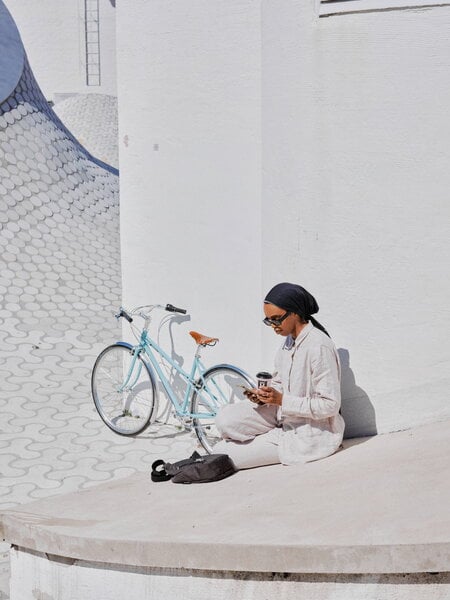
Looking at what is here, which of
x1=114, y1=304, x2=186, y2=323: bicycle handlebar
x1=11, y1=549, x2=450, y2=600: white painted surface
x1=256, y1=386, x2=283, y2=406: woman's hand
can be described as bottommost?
x1=11, y1=549, x2=450, y2=600: white painted surface

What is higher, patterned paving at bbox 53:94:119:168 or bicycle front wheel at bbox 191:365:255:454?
patterned paving at bbox 53:94:119:168

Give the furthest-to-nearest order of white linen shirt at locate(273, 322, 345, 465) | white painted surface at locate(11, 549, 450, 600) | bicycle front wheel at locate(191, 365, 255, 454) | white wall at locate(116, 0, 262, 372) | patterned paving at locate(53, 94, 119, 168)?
patterned paving at locate(53, 94, 119, 168) < bicycle front wheel at locate(191, 365, 255, 454) < white wall at locate(116, 0, 262, 372) < white linen shirt at locate(273, 322, 345, 465) < white painted surface at locate(11, 549, 450, 600)

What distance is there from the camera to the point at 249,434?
449 centimetres

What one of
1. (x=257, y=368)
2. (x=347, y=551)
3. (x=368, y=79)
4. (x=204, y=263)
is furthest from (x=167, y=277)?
(x=347, y=551)

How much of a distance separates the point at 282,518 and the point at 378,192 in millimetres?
1969

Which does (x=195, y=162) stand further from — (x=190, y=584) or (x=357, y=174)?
(x=190, y=584)

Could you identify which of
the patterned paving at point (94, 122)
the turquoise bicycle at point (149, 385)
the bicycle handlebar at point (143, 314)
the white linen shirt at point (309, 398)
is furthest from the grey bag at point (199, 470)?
the patterned paving at point (94, 122)

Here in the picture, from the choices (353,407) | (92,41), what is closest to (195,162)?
(353,407)

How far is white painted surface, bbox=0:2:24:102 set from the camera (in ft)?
34.9

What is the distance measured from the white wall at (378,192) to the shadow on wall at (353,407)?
0.01 metres

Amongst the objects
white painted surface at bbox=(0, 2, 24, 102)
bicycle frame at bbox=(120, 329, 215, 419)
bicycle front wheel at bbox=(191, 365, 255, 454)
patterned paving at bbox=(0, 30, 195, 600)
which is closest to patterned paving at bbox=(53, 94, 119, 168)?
patterned paving at bbox=(0, 30, 195, 600)

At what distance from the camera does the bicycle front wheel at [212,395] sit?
5941mm

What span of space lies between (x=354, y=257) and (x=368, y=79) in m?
0.99

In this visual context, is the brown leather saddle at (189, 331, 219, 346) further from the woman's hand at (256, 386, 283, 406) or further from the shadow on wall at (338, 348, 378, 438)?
the woman's hand at (256, 386, 283, 406)
